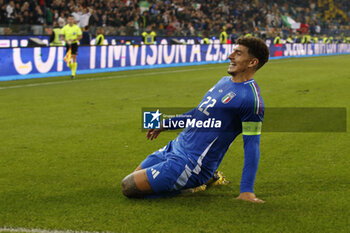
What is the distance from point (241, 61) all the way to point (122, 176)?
1.88 meters

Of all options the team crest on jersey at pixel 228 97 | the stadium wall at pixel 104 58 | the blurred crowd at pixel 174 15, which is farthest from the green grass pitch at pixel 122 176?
the blurred crowd at pixel 174 15

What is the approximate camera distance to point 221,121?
4422mm

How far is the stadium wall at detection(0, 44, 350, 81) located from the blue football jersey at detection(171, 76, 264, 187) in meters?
12.7

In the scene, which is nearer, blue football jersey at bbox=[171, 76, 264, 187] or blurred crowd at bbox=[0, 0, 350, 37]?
blue football jersey at bbox=[171, 76, 264, 187]

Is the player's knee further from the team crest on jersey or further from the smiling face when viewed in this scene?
the smiling face

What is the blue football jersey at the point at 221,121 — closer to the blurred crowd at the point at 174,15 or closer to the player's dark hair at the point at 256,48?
the player's dark hair at the point at 256,48

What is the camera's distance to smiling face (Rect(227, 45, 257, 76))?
14.3 feet

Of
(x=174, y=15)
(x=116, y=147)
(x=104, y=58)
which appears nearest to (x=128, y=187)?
(x=116, y=147)

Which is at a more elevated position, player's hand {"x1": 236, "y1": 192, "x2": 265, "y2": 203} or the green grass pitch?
player's hand {"x1": 236, "y1": 192, "x2": 265, "y2": 203}

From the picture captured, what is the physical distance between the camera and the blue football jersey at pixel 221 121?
426 cm

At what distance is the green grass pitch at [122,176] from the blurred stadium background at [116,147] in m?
0.01

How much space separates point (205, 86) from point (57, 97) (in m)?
4.70

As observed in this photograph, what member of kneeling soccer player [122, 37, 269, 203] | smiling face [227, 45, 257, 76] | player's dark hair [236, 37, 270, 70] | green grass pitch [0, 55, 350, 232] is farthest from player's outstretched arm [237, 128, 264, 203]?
player's dark hair [236, 37, 270, 70]

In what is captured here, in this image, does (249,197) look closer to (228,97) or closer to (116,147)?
(228,97)
